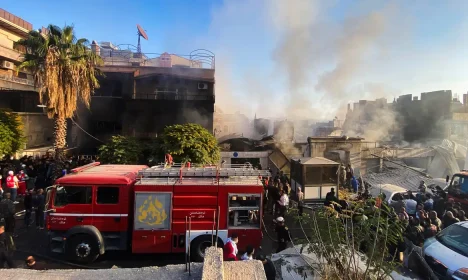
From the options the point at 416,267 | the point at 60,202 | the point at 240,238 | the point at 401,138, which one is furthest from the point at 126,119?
the point at 401,138

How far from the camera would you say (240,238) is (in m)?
7.15

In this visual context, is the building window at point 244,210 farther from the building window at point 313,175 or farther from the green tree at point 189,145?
the green tree at point 189,145

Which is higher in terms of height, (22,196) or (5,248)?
(5,248)

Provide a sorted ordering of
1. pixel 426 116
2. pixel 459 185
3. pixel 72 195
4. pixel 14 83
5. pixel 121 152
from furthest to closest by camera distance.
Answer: pixel 426 116
pixel 14 83
pixel 121 152
pixel 459 185
pixel 72 195

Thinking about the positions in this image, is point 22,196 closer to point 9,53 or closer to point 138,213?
point 138,213

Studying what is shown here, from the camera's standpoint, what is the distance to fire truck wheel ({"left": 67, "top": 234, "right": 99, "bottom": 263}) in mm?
6859

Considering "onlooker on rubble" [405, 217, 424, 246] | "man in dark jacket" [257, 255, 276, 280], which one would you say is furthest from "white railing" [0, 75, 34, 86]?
"onlooker on rubble" [405, 217, 424, 246]

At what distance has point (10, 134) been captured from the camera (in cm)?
1453

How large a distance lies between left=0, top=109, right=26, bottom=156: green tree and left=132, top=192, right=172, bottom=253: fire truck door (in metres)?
11.2

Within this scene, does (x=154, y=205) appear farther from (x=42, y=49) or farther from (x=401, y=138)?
(x=401, y=138)

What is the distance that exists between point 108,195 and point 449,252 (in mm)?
7623

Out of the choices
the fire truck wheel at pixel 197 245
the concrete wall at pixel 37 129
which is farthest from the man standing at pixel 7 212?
the concrete wall at pixel 37 129

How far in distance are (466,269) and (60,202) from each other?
868cm

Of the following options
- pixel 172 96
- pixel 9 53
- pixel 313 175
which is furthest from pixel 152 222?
pixel 9 53
